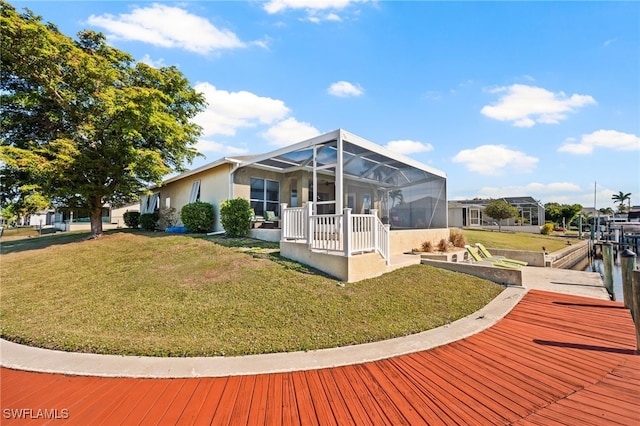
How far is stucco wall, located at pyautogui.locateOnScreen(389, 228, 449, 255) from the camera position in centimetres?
877

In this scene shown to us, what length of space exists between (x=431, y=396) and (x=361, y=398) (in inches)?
25.9

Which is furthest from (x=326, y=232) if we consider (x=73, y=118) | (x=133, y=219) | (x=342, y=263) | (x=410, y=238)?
(x=133, y=219)

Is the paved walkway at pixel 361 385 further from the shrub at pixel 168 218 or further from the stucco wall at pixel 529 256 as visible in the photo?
the shrub at pixel 168 218

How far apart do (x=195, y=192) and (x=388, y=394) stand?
13.7 metres

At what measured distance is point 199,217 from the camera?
38.9 ft

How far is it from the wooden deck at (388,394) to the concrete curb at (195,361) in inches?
4.0

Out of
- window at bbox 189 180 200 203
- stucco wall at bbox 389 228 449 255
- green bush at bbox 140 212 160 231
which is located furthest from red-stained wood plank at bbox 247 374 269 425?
green bush at bbox 140 212 160 231

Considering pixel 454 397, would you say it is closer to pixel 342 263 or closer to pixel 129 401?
pixel 129 401

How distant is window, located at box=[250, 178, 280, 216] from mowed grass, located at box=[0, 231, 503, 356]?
14.7 ft

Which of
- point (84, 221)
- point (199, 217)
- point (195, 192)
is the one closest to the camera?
point (199, 217)

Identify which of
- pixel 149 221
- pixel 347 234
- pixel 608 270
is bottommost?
pixel 608 270

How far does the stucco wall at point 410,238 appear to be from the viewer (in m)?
8.77

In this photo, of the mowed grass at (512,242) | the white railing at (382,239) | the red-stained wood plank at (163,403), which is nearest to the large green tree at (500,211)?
the mowed grass at (512,242)

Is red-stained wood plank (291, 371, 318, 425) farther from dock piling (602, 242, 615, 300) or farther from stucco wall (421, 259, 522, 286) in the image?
dock piling (602, 242, 615, 300)
